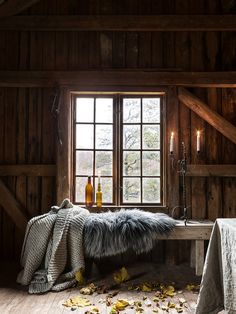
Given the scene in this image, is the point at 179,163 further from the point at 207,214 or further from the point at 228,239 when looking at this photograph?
the point at 228,239

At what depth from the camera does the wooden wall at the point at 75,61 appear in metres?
3.50

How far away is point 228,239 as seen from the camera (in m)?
1.99

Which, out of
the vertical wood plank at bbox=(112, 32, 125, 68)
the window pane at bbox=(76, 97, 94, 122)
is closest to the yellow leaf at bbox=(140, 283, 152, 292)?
the window pane at bbox=(76, 97, 94, 122)

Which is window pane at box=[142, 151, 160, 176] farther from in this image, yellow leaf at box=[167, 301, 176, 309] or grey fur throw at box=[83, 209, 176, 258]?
yellow leaf at box=[167, 301, 176, 309]

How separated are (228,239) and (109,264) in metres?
1.68

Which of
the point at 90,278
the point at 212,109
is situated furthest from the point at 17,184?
the point at 212,109

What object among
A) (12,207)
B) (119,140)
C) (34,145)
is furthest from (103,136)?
(12,207)

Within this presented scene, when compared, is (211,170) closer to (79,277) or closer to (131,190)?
(131,190)

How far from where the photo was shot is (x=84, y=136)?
359 centimetres

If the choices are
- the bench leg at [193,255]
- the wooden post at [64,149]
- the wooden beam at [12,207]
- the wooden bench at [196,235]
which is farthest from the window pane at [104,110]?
the bench leg at [193,255]

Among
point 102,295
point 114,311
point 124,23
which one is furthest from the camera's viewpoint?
point 124,23

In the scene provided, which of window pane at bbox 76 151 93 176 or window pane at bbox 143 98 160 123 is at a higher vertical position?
window pane at bbox 143 98 160 123

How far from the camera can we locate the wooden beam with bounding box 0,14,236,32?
3.48 meters

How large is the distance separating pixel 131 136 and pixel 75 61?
113 cm
